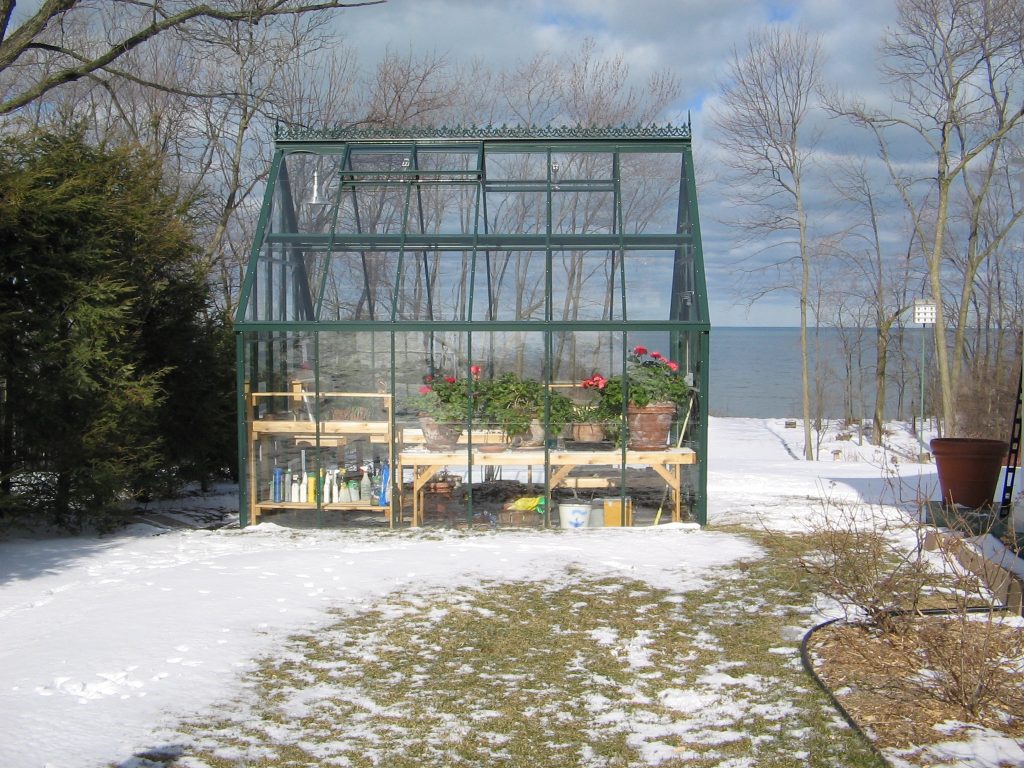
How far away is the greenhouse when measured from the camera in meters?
8.94

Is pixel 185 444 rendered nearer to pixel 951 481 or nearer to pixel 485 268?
pixel 485 268

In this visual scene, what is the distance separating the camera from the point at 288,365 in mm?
9125

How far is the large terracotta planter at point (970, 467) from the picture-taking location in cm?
765

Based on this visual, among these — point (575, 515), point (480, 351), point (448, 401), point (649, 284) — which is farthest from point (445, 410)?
point (649, 284)

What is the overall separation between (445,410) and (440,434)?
24 cm

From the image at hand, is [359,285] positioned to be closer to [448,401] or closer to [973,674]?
[448,401]

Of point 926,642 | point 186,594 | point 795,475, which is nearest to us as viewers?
point 926,642

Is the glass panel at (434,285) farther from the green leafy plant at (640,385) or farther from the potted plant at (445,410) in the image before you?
the green leafy plant at (640,385)

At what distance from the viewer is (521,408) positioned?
354 inches

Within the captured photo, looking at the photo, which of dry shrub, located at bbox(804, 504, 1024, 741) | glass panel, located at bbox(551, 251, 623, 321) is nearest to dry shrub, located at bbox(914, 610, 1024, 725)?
dry shrub, located at bbox(804, 504, 1024, 741)

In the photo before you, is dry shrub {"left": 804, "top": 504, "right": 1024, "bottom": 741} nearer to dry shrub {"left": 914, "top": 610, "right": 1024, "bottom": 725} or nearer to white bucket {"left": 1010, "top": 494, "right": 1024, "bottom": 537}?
dry shrub {"left": 914, "top": 610, "right": 1024, "bottom": 725}

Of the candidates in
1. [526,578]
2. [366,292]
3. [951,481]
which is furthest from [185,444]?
[951,481]

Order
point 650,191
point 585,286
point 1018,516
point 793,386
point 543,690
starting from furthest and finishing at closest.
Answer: point 793,386 → point 650,191 → point 585,286 → point 1018,516 → point 543,690

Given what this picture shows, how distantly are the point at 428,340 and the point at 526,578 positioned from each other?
3.02 metres
